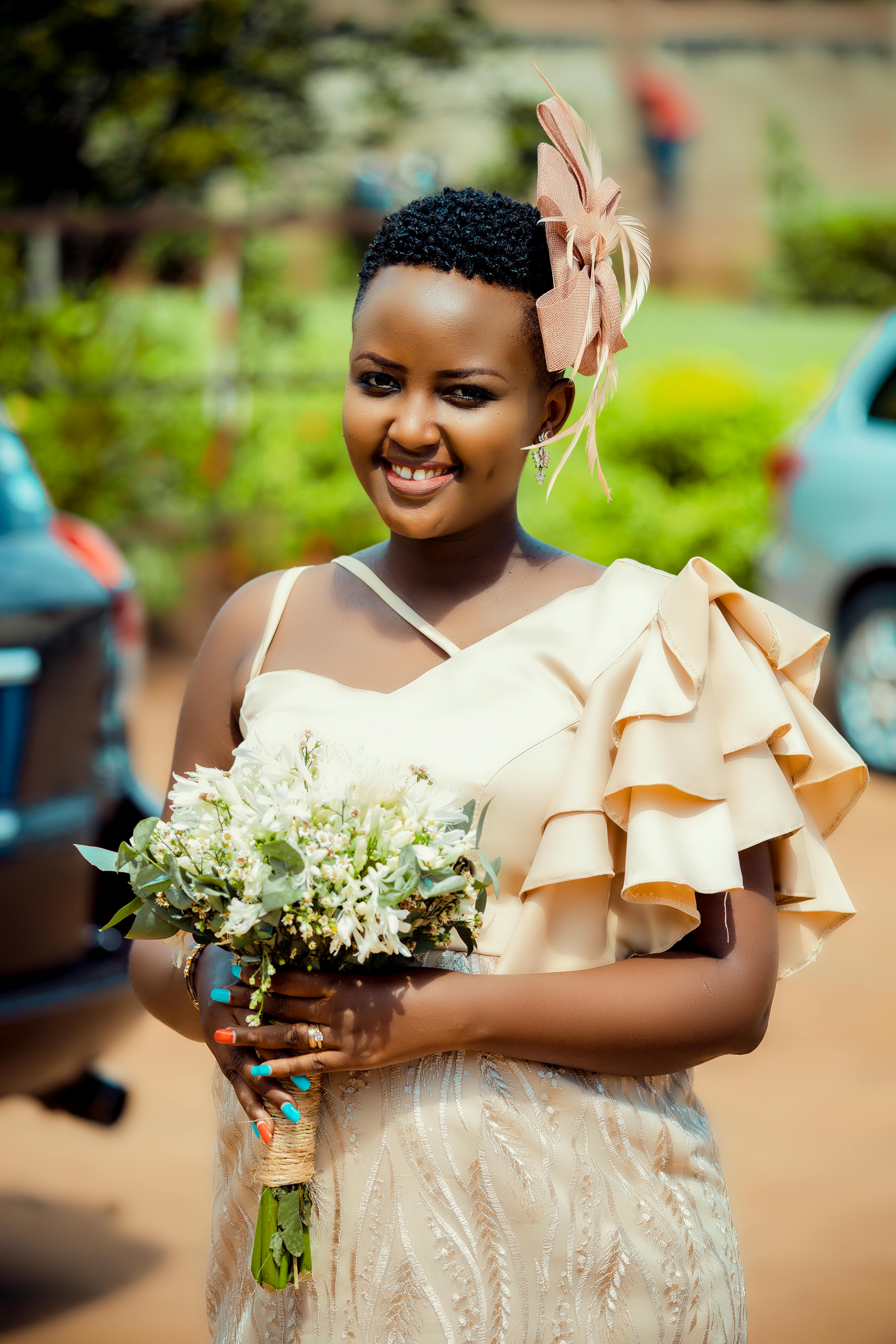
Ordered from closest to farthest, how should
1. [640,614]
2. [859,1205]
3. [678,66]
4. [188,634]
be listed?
[640,614]
[859,1205]
[188,634]
[678,66]

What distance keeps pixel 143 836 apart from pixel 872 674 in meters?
6.66

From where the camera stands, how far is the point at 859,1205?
4309mm

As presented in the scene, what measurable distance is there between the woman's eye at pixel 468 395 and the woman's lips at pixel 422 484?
0.09 metres

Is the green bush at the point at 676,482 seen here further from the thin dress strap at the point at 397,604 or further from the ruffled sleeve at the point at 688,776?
the ruffled sleeve at the point at 688,776

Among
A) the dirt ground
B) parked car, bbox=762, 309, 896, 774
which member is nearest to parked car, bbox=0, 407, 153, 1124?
the dirt ground

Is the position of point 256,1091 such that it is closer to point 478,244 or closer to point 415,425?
point 415,425

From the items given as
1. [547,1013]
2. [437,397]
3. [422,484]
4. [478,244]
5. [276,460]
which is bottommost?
[547,1013]

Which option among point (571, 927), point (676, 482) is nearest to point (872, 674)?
point (676, 482)

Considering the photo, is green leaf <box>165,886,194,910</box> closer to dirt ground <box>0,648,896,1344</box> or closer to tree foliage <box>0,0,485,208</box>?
dirt ground <box>0,648,896,1344</box>

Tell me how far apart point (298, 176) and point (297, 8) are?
1516 millimetres

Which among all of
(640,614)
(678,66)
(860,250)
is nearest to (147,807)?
(640,614)

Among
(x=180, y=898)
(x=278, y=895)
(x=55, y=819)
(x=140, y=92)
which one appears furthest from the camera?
(x=140, y=92)

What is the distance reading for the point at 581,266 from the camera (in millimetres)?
2043

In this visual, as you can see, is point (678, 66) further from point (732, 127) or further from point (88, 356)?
point (88, 356)
